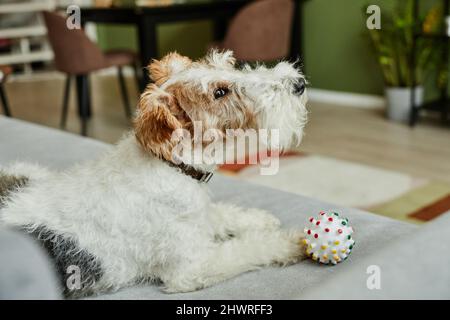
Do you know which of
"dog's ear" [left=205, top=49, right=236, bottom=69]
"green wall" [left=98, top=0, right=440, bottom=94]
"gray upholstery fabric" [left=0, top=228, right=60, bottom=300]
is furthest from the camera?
"green wall" [left=98, top=0, right=440, bottom=94]

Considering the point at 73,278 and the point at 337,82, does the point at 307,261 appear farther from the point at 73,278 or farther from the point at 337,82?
the point at 337,82

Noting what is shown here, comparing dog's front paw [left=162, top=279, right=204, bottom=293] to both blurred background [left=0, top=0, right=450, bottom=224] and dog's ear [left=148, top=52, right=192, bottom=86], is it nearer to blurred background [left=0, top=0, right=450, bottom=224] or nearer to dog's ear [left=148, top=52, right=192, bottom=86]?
dog's ear [left=148, top=52, right=192, bottom=86]

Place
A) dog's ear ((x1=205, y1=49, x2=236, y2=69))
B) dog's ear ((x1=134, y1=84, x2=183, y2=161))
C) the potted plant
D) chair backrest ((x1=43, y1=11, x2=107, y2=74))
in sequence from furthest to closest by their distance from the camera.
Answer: the potted plant, chair backrest ((x1=43, y1=11, x2=107, y2=74)), dog's ear ((x1=205, y1=49, x2=236, y2=69)), dog's ear ((x1=134, y1=84, x2=183, y2=161))

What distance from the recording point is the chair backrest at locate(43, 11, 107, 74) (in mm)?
4102

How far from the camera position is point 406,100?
4.27 m

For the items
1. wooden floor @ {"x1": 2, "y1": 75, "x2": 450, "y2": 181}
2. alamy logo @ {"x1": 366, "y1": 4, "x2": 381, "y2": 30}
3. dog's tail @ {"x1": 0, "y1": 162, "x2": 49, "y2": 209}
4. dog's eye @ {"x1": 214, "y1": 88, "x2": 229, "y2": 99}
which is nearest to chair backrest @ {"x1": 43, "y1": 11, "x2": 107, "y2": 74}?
wooden floor @ {"x1": 2, "y1": 75, "x2": 450, "y2": 181}

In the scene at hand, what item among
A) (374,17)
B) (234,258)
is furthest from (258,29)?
(234,258)

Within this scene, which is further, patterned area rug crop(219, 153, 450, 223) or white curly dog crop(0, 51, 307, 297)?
patterned area rug crop(219, 153, 450, 223)

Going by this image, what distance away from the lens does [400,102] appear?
429 centimetres

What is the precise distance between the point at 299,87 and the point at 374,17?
327 centimetres

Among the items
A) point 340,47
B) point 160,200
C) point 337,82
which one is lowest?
point 337,82

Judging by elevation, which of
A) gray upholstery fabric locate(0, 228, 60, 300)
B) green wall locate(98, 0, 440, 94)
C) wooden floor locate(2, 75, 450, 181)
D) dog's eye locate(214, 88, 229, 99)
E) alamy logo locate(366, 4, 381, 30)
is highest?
dog's eye locate(214, 88, 229, 99)

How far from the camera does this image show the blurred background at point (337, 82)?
3.15 meters

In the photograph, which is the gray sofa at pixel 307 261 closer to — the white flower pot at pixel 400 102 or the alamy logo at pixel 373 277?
the alamy logo at pixel 373 277
